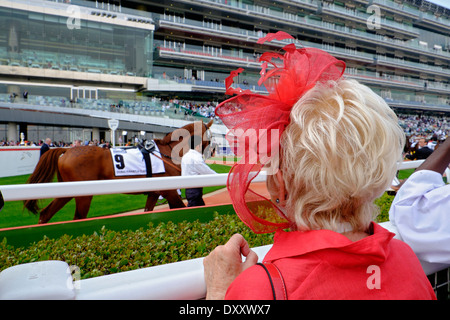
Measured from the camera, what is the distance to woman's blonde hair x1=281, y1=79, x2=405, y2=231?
61 cm

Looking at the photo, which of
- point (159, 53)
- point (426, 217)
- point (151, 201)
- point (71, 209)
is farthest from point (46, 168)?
point (159, 53)

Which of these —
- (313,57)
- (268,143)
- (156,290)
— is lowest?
(156,290)

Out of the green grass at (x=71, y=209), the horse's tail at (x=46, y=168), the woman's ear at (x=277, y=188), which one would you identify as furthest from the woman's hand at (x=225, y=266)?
the green grass at (x=71, y=209)

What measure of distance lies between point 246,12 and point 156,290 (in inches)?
1395

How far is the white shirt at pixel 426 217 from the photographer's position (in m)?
0.98

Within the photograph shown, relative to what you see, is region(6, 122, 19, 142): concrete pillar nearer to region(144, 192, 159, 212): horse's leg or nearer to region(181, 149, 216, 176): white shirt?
region(144, 192, 159, 212): horse's leg

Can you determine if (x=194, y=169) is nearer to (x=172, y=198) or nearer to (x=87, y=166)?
(x=172, y=198)

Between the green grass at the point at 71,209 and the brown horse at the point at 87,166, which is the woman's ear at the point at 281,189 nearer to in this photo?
the brown horse at the point at 87,166

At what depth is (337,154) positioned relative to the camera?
1.98 feet

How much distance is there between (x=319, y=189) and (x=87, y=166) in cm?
392

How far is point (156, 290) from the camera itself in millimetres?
741

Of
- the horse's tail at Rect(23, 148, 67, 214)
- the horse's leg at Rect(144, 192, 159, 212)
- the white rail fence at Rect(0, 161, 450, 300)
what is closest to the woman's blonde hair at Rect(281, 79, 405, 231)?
the white rail fence at Rect(0, 161, 450, 300)

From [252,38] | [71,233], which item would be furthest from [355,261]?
[252,38]
